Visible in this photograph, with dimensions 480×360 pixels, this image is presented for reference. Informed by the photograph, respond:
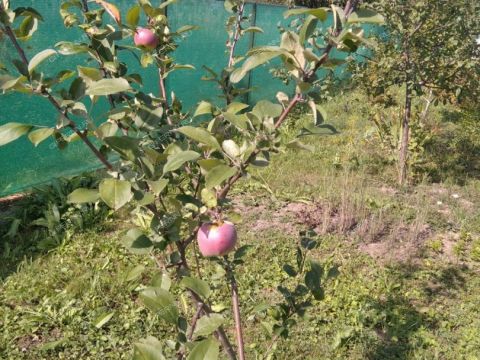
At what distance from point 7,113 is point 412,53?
3289 mm

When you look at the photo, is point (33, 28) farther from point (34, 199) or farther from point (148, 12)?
point (34, 199)

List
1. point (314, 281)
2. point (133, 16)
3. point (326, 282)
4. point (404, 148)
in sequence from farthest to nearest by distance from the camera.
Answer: point (404, 148), point (326, 282), point (314, 281), point (133, 16)

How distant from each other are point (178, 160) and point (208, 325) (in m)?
0.33

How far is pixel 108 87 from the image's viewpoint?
2.80 feet

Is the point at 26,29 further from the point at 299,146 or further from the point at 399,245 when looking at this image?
the point at 399,245

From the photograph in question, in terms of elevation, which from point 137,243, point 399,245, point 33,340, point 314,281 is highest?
point 137,243

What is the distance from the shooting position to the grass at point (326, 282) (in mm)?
2314

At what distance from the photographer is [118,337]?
2.31 metres

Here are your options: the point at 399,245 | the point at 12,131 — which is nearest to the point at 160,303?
the point at 12,131

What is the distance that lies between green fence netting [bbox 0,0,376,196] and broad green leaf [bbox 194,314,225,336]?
6.79 feet

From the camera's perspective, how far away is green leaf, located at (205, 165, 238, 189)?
0.86 meters

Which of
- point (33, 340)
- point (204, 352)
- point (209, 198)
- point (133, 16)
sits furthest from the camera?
point (33, 340)

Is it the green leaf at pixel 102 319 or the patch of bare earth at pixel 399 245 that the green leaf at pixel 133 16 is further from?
the patch of bare earth at pixel 399 245

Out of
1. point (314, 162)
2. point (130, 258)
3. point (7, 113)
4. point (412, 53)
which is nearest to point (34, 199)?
point (7, 113)
